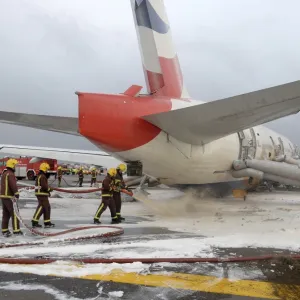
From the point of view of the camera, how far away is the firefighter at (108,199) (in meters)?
9.80

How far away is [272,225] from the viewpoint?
31.7 feet

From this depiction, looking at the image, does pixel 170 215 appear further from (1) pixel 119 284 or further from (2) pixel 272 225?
(1) pixel 119 284

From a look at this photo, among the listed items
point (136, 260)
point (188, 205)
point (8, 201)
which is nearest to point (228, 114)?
point (136, 260)

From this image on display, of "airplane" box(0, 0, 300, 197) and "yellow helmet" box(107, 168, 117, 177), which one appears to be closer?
"airplane" box(0, 0, 300, 197)

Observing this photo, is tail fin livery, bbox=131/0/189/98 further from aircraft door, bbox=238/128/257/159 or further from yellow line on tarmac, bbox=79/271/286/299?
yellow line on tarmac, bbox=79/271/286/299

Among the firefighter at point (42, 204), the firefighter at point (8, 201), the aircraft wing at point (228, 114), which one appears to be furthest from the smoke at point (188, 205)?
the firefighter at point (8, 201)

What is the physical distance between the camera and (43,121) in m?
9.98

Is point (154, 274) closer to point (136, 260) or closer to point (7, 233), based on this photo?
point (136, 260)

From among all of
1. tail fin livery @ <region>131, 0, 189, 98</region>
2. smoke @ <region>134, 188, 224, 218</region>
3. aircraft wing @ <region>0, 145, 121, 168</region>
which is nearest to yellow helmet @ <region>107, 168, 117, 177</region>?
smoke @ <region>134, 188, 224, 218</region>

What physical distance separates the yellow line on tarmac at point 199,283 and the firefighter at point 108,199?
4.68 metres

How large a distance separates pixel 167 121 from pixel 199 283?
5206 millimetres

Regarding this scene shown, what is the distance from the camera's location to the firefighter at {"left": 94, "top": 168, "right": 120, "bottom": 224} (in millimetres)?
9797

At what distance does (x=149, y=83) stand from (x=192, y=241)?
5.62 meters

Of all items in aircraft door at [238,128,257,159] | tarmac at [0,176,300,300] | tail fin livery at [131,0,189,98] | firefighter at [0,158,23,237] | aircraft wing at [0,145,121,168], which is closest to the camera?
tarmac at [0,176,300,300]
